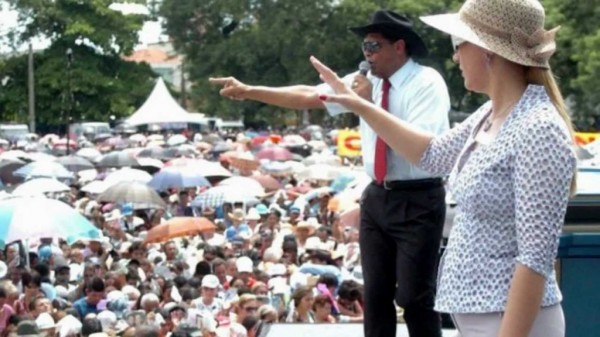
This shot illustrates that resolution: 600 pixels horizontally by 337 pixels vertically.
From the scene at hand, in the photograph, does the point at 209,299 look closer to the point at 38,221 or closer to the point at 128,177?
the point at 38,221

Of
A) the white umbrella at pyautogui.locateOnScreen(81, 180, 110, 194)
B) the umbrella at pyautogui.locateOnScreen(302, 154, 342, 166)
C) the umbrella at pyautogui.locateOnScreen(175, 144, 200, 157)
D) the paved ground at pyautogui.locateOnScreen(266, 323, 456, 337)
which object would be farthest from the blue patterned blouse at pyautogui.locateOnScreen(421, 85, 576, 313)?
the umbrella at pyautogui.locateOnScreen(175, 144, 200, 157)

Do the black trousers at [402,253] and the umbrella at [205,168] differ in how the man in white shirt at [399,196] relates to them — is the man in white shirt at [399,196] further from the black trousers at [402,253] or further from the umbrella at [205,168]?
the umbrella at [205,168]

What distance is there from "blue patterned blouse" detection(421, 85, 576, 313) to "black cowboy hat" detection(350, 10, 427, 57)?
163cm

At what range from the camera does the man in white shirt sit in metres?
4.83

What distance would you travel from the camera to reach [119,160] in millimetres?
28203

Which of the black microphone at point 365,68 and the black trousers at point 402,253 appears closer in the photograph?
the black trousers at point 402,253

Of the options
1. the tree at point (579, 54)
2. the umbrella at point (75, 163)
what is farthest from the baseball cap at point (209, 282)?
the tree at point (579, 54)

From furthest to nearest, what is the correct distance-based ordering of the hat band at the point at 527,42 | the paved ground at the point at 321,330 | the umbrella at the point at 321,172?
the umbrella at the point at 321,172
the paved ground at the point at 321,330
the hat band at the point at 527,42

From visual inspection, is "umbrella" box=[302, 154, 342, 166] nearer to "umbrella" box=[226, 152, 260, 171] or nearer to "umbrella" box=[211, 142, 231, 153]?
"umbrella" box=[226, 152, 260, 171]

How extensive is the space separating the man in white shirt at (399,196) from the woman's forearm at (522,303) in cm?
174

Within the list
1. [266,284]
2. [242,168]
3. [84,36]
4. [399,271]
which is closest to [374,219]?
[399,271]

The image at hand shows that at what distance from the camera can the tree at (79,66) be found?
68250 mm

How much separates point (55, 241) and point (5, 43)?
5499 centimetres

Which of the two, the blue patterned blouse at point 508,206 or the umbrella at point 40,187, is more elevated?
the blue patterned blouse at point 508,206
